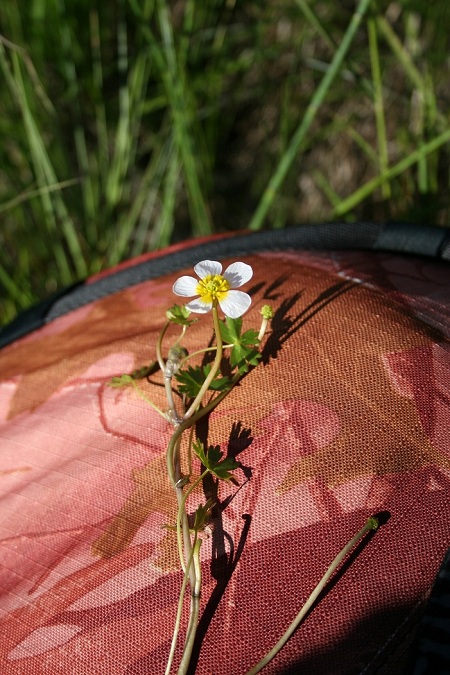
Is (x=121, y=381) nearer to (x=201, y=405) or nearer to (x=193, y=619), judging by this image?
(x=201, y=405)

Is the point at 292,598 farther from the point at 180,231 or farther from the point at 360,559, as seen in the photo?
the point at 180,231

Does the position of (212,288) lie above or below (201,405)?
above

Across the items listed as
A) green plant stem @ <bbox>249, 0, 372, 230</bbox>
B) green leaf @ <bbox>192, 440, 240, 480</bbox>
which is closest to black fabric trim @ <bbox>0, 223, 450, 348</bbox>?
green plant stem @ <bbox>249, 0, 372, 230</bbox>

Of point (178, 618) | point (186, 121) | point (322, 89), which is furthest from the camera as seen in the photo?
point (186, 121)

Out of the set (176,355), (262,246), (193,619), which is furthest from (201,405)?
(262,246)

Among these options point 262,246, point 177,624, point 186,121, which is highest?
point 186,121

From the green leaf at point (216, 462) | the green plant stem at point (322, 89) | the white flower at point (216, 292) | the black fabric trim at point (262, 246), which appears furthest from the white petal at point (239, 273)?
the green plant stem at point (322, 89)

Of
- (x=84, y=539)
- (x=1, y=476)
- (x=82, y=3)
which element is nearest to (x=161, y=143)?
(x=82, y=3)
